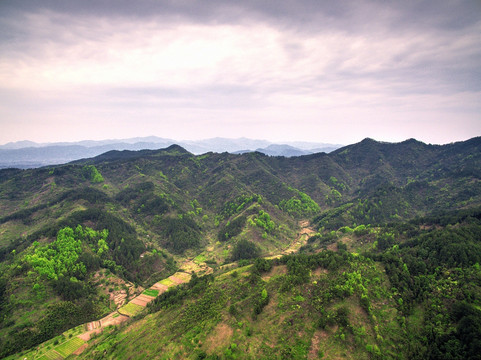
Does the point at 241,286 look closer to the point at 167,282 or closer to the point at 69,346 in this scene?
the point at 167,282

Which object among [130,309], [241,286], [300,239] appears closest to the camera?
[241,286]

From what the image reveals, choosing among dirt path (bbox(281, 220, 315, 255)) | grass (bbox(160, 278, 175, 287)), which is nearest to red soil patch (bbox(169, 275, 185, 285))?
grass (bbox(160, 278, 175, 287))

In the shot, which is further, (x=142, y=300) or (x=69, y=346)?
(x=142, y=300)

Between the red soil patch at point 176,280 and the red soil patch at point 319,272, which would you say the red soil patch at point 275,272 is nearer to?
the red soil patch at point 319,272

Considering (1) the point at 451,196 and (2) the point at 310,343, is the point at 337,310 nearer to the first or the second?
(2) the point at 310,343

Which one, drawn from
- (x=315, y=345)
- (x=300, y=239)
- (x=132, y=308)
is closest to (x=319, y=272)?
(x=315, y=345)

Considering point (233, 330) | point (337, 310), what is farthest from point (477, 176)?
point (233, 330)
